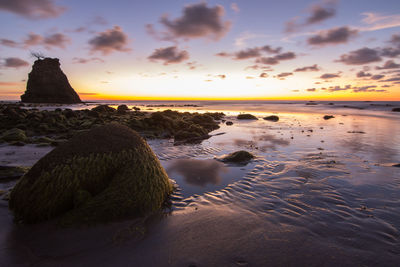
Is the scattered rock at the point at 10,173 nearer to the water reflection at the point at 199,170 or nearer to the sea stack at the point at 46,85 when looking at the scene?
the water reflection at the point at 199,170

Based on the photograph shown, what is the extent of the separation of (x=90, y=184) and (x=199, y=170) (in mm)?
3140

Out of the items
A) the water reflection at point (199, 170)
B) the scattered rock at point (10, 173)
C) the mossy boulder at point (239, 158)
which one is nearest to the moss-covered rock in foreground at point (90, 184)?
the water reflection at point (199, 170)

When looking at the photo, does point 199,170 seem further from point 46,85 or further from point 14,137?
point 46,85

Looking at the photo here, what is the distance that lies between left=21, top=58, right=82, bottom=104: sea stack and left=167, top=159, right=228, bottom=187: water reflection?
262 feet

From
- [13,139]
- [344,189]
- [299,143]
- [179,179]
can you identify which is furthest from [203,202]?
[13,139]

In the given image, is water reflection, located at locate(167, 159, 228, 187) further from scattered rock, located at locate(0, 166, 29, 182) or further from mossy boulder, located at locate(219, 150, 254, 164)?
scattered rock, located at locate(0, 166, 29, 182)

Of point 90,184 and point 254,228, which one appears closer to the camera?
point 254,228

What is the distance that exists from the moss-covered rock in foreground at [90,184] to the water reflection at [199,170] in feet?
4.71

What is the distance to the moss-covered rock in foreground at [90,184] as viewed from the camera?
3.11 metres

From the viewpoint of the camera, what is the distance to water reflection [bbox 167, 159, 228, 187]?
514 centimetres

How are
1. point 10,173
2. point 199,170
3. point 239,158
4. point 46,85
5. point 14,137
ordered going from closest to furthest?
point 10,173 < point 199,170 < point 239,158 < point 14,137 < point 46,85

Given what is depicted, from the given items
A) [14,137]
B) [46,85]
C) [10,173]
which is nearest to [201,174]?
[10,173]

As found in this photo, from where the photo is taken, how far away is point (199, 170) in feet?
19.4

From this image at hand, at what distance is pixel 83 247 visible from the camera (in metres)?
2.60
